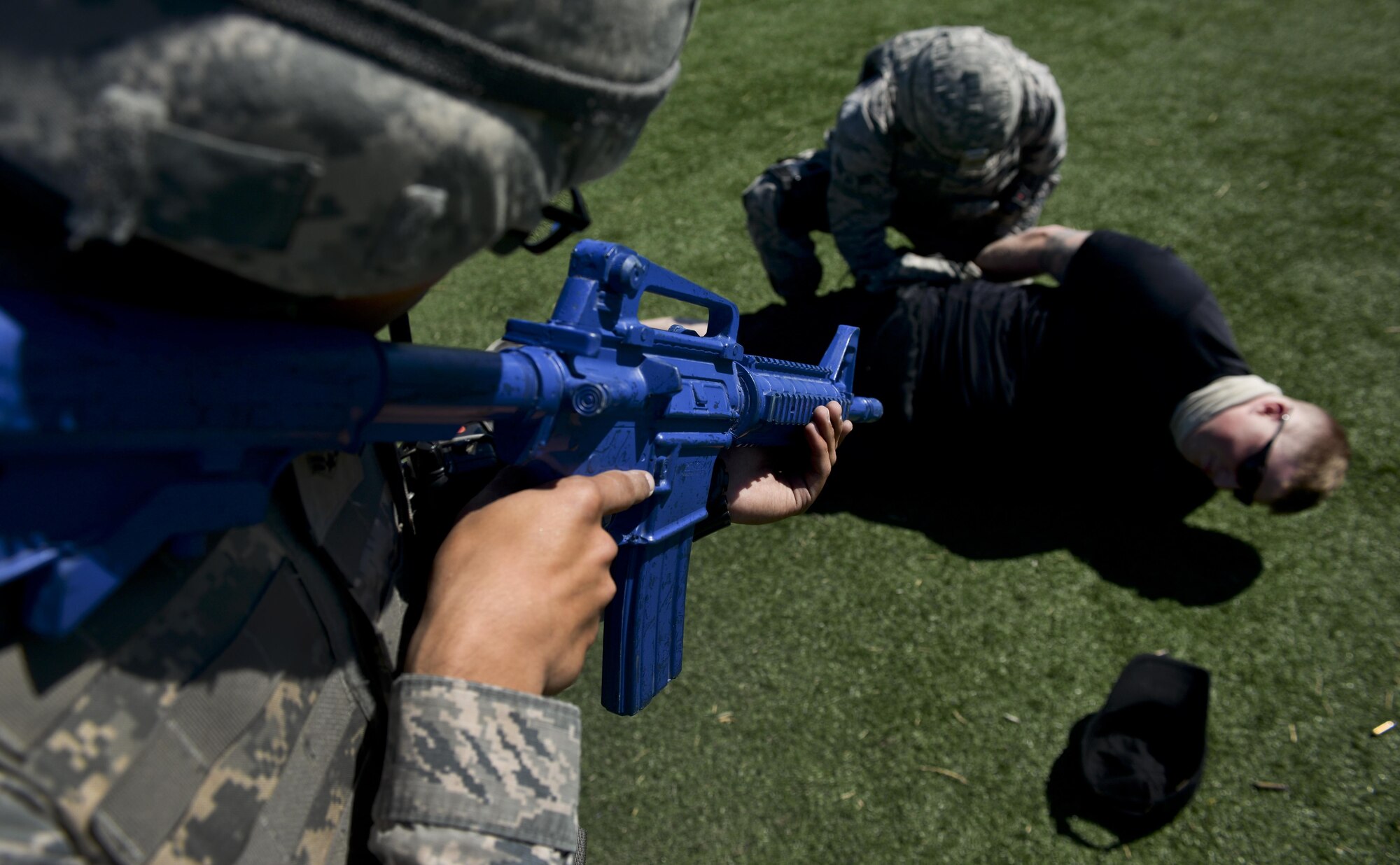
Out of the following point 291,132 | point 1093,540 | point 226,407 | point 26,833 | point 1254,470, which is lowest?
point 1093,540

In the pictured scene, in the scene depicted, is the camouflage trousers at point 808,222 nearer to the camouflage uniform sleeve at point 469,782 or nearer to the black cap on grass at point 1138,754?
the black cap on grass at point 1138,754

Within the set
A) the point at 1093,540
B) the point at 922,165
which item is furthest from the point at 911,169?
the point at 1093,540

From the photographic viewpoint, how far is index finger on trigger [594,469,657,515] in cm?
97

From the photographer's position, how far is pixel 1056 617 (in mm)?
2135

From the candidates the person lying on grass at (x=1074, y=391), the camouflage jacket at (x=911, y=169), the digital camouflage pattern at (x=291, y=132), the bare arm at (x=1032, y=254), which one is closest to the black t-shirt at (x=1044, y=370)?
the person lying on grass at (x=1074, y=391)

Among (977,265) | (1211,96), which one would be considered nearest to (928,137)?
(977,265)

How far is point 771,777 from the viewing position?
5.97ft

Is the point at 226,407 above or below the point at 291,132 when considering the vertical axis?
below

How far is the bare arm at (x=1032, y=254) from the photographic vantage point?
2.55 meters

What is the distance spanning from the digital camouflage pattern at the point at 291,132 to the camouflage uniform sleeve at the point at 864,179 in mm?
2225

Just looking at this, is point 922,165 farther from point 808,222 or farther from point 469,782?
point 469,782

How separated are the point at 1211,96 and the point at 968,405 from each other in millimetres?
2204

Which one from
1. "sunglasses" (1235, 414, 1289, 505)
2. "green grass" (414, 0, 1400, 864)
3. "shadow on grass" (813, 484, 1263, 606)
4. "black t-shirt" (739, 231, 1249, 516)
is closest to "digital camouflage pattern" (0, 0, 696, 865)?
"green grass" (414, 0, 1400, 864)

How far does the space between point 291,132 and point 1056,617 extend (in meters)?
2.13
